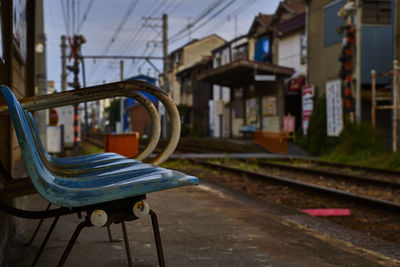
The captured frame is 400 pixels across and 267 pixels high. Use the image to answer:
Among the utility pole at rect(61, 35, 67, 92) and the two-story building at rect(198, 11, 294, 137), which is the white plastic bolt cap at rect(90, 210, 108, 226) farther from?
the utility pole at rect(61, 35, 67, 92)

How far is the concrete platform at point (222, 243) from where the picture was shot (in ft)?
9.34

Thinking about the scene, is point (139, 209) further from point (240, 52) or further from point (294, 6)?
point (240, 52)

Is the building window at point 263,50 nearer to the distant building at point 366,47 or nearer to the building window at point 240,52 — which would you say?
the building window at point 240,52

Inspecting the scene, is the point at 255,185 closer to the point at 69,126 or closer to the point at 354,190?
the point at 354,190

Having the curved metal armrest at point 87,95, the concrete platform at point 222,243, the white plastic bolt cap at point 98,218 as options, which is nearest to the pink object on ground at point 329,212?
the concrete platform at point 222,243

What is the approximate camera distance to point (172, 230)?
3.75 meters

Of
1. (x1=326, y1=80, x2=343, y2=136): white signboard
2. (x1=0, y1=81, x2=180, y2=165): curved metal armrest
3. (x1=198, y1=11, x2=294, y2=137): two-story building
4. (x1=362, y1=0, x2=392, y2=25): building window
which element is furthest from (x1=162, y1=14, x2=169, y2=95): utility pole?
(x1=0, y1=81, x2=180, y2=165): curved metal armrest

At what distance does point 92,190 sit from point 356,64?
1862 cm

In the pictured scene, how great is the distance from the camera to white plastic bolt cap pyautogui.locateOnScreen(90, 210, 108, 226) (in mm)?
1722

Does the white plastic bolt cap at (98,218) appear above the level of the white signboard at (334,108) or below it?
below

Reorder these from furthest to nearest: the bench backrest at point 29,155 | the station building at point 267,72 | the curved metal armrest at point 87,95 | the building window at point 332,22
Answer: the station building at point 267,72
the building window at point 332,22
the curved metal armrest at point 87,95
the bench backrest at point 29,155

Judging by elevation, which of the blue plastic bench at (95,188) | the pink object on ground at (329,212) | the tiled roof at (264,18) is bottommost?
the pink object on ground at (329,212)

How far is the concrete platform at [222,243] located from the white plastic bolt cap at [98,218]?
108 cm

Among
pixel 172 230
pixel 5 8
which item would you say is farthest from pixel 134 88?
pixel 172 230
